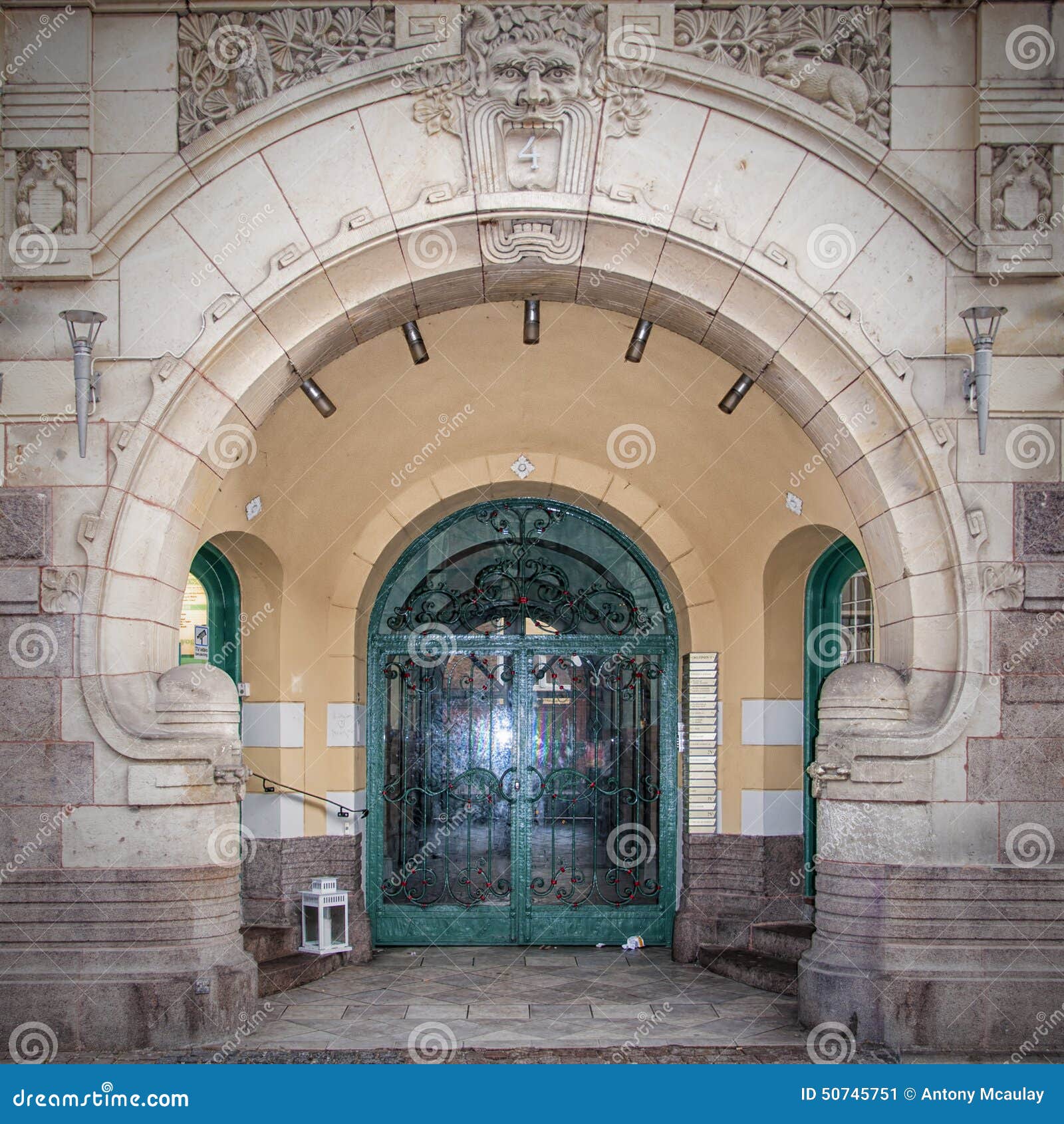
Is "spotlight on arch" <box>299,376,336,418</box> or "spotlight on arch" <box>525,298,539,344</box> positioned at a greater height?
"spotlight on arch" <box>525,298,539,344</box>

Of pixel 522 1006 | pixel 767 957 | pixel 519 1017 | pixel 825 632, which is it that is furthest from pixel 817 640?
pixel 519 1017

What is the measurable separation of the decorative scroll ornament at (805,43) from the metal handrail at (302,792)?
5564 millimetres

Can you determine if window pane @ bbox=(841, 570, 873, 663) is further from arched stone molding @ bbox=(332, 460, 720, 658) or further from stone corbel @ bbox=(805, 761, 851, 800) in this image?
stone corbel @ bbox=(805, 761, 851, 800)

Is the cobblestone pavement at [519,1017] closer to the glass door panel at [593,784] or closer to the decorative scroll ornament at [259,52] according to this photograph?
the glass door panel at [593,784]

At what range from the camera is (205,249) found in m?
7.45

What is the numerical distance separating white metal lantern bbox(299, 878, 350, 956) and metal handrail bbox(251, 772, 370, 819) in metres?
0.64

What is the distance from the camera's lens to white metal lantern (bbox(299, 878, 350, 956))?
9.07 metres

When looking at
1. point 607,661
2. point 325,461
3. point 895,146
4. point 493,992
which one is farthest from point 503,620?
point 895,146

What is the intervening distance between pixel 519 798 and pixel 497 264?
4.28 meters

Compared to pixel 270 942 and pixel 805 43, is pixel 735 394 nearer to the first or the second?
pixel 805 43

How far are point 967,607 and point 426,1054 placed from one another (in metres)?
3.63

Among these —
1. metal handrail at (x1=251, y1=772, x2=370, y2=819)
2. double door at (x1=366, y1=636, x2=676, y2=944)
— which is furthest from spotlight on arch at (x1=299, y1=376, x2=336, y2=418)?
metal handrail at (x1=251, y1=772, x2=370, y2=819)

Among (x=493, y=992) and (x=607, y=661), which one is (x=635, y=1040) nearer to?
(x=493, y=992)

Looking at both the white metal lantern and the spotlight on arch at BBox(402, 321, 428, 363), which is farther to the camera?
the white metal lantern
